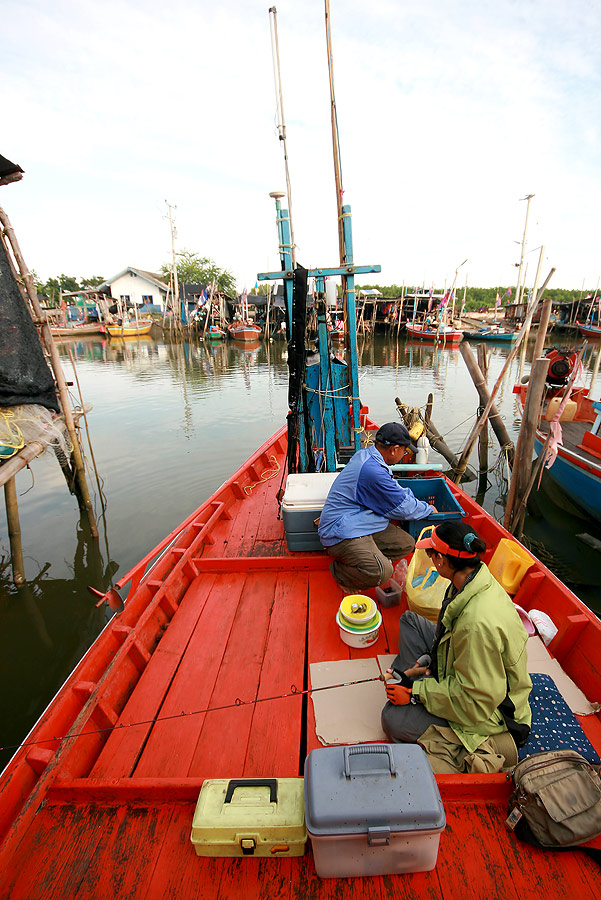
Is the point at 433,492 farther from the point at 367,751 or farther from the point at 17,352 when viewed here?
the point at 17,352

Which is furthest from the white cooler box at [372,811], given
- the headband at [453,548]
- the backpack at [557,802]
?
the headband at [453,548]

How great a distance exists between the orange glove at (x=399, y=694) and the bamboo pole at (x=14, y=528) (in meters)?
5.79

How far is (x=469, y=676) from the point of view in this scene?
2.18 m

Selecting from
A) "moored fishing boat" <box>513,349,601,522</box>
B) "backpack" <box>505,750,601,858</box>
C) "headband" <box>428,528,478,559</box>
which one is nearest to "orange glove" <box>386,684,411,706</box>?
"backpack" <box>505,750,601,858</box>

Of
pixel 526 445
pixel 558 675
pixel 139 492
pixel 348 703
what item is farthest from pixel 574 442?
pixel 139 492

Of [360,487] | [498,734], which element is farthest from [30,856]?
[360,487]

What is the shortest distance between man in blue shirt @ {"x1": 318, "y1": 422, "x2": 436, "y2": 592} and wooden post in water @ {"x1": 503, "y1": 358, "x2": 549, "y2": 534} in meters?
2.63

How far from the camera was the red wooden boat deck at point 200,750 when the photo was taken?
6.19 ft

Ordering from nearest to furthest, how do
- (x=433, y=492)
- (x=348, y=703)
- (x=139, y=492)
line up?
(x=348, y=703) < (x=433, y=492) < (x=139, y=492)

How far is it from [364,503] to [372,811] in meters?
2.44

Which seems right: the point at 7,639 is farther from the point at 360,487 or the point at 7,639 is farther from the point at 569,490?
the point at 569,490

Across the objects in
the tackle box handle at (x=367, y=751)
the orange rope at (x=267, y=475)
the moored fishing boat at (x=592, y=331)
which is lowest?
the moored fishing boat at (x=592, y=331)

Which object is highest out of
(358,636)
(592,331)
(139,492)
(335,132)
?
(335,132)

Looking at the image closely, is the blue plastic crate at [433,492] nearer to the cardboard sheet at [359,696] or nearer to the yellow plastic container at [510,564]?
the yellow plastic container at [510,564]
